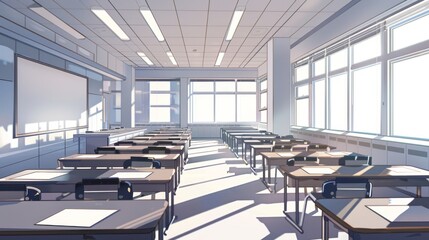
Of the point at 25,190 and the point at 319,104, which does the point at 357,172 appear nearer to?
the point at 25,190

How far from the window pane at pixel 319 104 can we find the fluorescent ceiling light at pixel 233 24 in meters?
2.77

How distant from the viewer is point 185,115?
1563cm

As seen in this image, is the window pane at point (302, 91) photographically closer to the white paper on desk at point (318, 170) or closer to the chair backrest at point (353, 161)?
the chair backrest at point (353, 161)

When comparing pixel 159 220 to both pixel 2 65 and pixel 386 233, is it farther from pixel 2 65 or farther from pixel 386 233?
pixel 2 65

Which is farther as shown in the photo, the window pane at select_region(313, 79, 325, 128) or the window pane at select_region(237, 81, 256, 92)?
the window pane at select_region(237, 81, 256, 92)

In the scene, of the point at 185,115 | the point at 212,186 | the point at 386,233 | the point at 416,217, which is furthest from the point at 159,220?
the point at 185,115

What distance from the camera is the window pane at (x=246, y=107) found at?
54.3ft

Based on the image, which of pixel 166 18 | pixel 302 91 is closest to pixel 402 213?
pixel 166 18

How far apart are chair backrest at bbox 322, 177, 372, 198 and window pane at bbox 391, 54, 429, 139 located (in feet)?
9.22

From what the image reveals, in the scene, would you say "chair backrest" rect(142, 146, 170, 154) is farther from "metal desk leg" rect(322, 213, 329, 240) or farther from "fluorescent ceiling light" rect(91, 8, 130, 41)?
"metal desk leg" rect(322, 213, 329, 240)

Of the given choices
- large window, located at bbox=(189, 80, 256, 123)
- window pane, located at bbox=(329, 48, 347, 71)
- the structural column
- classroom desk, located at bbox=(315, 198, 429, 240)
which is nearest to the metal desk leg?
classroom desk, located at bbox=(315, 198, 429, 240)

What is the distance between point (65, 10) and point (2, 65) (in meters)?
1.61

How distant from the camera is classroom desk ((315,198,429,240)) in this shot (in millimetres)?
1639

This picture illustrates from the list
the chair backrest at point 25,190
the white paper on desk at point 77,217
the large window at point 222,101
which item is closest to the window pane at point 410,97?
the white paper on desk at point 77,217
